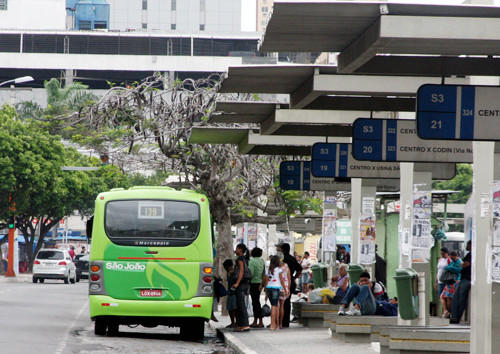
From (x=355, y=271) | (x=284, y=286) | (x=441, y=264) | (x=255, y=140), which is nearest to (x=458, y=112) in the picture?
(x=255, y=140)

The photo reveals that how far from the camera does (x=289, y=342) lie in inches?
711

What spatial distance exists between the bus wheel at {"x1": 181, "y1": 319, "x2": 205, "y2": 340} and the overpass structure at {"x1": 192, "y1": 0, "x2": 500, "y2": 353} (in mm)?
5694

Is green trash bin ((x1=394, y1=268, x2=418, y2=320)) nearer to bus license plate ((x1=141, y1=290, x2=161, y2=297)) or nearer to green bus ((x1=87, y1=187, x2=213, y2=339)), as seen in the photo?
green bus ((x1=87, y1=187, x2=213, y2=339))

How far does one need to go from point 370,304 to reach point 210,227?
398 centimetres

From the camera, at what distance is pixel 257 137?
19.0 m

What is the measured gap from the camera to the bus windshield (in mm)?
19906

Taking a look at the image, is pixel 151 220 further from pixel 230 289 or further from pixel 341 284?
pixel 341 284

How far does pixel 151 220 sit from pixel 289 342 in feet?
12.7

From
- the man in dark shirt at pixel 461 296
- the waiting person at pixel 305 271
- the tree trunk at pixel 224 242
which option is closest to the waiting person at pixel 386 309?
the man in dark shirt at pixel 461 296

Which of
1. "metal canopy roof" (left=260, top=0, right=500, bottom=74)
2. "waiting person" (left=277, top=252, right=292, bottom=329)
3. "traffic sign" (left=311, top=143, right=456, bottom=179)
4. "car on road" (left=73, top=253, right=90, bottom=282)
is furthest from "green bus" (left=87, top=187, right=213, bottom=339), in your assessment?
"car on road" (left=73, top=253, right=90, bottom=282)

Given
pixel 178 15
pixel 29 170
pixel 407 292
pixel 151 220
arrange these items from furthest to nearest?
pixel 178 15 < pixel 29 170 < pixel 151 220 < pixel 407 292

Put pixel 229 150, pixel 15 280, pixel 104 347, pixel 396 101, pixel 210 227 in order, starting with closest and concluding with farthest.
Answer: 1. pixel 396 101
2. pixel 104 347
3. pixel 210 227
4. pixel 229 150
5. pixel 15 280

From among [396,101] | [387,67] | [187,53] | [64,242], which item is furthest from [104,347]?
[187,53]

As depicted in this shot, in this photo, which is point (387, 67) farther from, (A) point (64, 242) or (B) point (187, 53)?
(B) point (187, 53)
